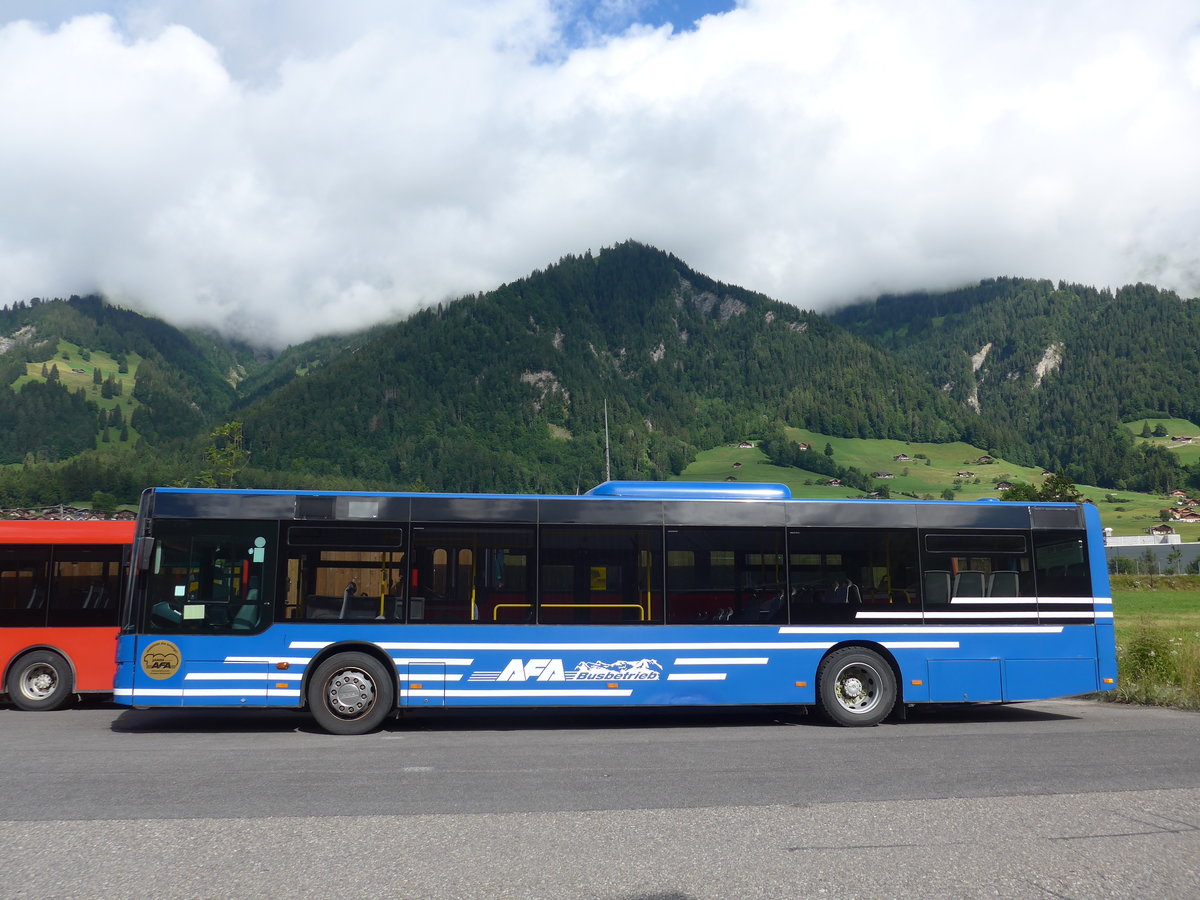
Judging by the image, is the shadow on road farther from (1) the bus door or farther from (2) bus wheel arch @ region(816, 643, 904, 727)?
(1) the bus door

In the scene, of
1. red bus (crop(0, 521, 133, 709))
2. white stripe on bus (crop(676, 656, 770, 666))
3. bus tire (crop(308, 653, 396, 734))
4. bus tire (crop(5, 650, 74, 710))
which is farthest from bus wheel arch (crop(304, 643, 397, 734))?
bus tire (crop(5, 650, 74, 710))

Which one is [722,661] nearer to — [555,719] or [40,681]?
[555,719]

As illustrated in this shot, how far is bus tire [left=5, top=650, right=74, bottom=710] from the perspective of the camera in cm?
1395

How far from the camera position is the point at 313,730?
1197 cm

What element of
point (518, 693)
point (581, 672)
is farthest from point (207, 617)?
point (581, 672)

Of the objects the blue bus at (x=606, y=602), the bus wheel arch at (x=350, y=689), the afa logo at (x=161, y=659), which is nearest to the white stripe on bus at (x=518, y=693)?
the blue bus at (x=606, y=602)

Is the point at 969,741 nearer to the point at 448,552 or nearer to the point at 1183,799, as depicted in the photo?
the point at 1183,799

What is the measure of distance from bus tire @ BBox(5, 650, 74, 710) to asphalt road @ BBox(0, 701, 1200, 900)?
2.24 m

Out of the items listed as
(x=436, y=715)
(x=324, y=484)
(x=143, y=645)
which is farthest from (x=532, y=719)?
(x=324, y=484)

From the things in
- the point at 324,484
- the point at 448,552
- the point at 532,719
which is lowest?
the point at 532,719

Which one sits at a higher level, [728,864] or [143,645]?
[143,645]

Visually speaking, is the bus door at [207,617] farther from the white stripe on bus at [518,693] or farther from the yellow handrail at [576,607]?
the yellow handrail at [576,607]

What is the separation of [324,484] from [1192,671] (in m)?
166

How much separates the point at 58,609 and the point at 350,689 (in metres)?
5.57
